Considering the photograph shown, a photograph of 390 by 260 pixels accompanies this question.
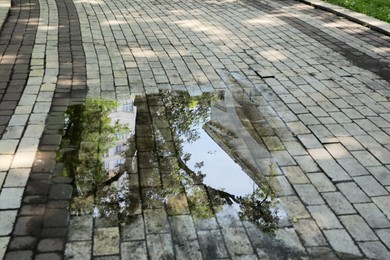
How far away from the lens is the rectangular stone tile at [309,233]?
11.4 feet

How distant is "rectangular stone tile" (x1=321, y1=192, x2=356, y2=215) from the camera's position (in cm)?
384

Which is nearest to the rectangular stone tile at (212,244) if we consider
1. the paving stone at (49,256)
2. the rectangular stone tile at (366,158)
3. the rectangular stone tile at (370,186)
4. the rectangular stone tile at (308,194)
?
the rectangular stone tile at (308,194)

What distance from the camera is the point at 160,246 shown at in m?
3.37

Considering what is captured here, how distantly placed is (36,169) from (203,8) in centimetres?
867

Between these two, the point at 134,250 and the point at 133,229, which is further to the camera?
the point at 133,229

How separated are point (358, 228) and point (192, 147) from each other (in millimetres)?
2023

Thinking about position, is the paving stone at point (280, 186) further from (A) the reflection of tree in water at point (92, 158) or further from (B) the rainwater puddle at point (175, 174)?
(A) the reflection of tree in water at point (92, 158)

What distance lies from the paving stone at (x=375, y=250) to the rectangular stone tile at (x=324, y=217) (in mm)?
274

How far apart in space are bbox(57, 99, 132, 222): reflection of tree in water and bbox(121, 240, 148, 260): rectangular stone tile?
404 mm

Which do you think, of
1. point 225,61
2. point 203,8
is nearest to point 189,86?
point 225,61

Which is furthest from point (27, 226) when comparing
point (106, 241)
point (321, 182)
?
point (321, 182)

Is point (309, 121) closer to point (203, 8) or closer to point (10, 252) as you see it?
point (10, 252)

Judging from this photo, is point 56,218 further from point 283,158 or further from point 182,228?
point 283,158

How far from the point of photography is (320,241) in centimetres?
348
